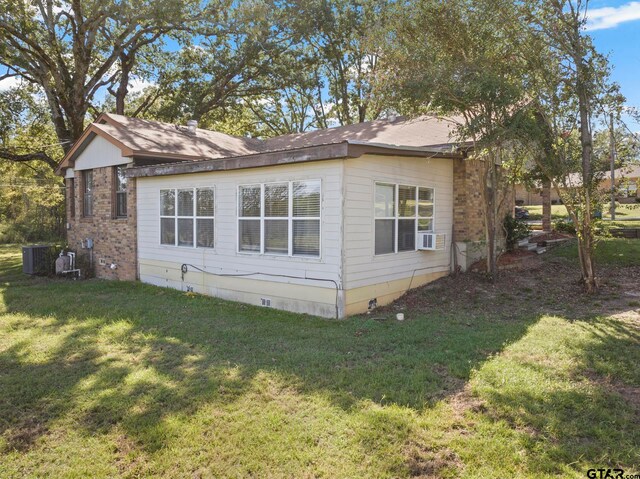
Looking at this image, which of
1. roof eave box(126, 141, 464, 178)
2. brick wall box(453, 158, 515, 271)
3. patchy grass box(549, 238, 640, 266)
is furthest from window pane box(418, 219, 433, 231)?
patchy grass box(549, 238, 640, 266)

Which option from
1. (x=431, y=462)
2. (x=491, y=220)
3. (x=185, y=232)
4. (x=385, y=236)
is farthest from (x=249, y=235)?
(x=431, y=462)

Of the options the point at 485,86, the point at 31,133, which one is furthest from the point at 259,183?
the point at 31,133

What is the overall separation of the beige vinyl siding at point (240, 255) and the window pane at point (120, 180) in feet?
3.12

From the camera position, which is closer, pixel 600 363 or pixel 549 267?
pixel 600 363

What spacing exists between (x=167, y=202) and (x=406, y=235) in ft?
18.6

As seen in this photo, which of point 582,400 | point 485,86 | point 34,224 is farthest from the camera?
point 34,224

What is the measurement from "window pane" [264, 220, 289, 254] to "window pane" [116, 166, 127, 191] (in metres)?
5.66

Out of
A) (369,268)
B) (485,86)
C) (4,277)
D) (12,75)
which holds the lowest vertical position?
(4,277)

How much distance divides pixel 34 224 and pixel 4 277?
16151mm

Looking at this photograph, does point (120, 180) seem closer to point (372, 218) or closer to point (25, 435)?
point (372, 218)

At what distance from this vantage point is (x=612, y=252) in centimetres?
1198

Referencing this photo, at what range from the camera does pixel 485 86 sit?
7.66m

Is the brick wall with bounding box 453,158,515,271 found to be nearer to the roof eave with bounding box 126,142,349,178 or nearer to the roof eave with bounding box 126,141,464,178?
the roof eave with bounding box 126,141,464,178

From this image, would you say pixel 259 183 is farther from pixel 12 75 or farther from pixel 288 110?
pixel 288 110
